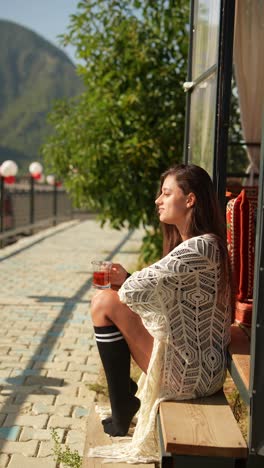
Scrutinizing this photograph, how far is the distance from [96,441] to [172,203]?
3.94ft

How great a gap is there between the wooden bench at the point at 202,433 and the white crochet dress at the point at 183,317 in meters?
0.09

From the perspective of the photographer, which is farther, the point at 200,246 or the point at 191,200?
the point at 191,200

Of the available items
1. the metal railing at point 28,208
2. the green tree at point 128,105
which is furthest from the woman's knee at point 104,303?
the metal railing at point 28,208

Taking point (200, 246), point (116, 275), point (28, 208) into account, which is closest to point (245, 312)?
point (116, 275)

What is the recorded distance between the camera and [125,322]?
10.8ft

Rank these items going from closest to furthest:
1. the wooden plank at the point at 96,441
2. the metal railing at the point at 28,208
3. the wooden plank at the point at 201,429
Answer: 1. the wooden plank at the point at 201,429
2. the wooden plank at the point at 96,441
3. the metal railing at the point at 28,208

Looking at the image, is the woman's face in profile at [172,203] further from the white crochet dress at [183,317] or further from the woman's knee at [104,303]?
the woman's knee at [104,303]

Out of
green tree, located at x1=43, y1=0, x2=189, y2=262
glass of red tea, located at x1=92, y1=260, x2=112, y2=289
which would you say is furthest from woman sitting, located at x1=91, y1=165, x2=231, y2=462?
green tree, located at x1=43, y1=0, x2=189, y2=262

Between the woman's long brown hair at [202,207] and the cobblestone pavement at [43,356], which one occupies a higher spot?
the woman's long brown hair at [202,207]

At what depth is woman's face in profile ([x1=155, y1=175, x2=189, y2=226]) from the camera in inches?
126

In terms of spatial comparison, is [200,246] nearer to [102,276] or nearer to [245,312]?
[102,276]

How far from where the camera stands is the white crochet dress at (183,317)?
3.02 meters

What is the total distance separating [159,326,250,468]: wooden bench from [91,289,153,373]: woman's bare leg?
0.31m

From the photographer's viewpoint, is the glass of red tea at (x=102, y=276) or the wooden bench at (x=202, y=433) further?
the glass of red tea at (x=102, y=276)
